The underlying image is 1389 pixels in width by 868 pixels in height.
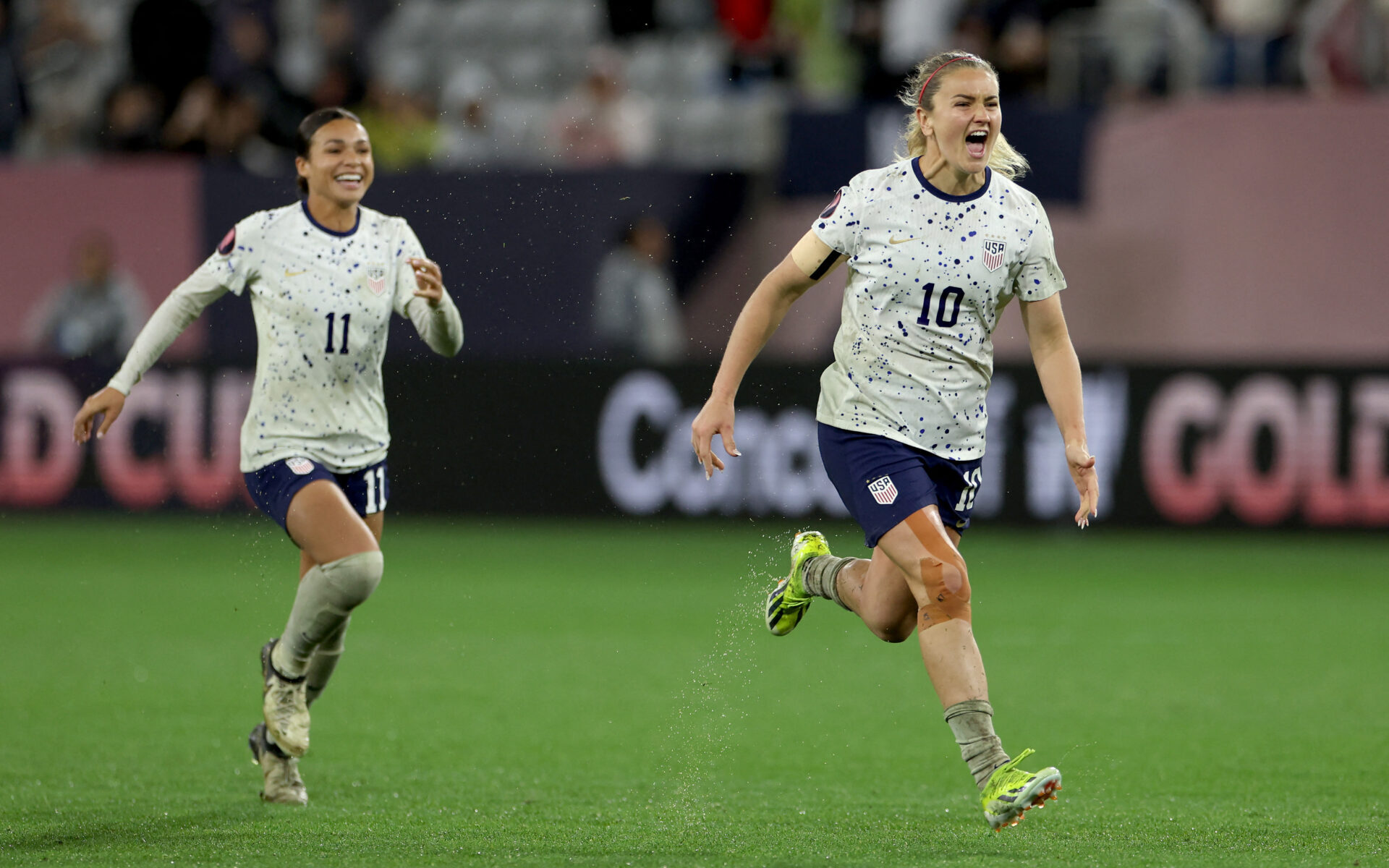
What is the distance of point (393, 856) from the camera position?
17.2ft

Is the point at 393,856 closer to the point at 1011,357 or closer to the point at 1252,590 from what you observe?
the point at 1252,590

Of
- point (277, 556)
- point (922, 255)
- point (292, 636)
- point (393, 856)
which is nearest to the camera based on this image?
point (393, 856)

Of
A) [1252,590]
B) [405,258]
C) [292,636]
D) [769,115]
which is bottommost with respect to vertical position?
[1252,590]

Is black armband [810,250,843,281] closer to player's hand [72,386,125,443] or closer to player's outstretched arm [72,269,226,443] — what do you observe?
player's outstretched arm [72,269,226,443]

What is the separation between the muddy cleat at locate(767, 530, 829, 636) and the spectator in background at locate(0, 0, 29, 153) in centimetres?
1275

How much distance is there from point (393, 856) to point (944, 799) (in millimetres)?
2007

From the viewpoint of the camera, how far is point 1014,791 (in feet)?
16.5

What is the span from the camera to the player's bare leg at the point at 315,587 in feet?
20.0

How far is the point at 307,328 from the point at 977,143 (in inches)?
92.9

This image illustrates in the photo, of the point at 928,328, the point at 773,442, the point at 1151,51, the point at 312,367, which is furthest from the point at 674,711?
the point at 1151,51

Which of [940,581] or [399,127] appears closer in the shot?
[940,581]

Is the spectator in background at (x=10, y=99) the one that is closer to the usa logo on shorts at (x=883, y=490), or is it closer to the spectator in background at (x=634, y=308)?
the spectator in background at (x=634, y=308)

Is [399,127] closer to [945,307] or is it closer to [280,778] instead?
[280,778]

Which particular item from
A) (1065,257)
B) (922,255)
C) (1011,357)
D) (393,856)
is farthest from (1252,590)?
(393,856)
